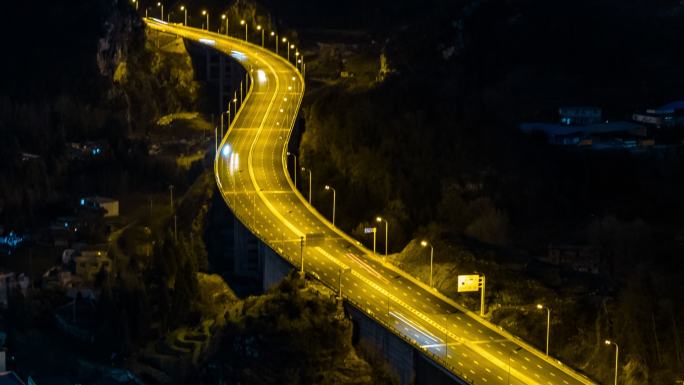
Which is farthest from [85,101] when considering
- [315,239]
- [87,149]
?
[315,239]

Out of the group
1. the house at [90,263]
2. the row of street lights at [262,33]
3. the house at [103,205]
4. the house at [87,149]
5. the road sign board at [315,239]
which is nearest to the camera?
the road sign board at [315,239]

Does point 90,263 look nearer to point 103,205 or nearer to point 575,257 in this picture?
point 103,205

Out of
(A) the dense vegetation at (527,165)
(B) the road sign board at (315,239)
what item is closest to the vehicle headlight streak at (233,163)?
(A) the dense vegetation at (527,165)

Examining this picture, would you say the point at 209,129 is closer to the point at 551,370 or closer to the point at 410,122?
the point at 410,122

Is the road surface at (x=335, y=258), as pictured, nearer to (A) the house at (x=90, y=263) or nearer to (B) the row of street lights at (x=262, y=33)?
(B) the row of street lights at (x=262, y=33)

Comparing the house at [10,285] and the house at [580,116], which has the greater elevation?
the house at [580,116]

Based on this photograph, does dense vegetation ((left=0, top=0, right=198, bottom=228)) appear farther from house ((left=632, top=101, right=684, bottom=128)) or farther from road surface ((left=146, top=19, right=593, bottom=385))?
house ((left=632, top=101, right=684, bottom=128))

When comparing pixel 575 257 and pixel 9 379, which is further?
pixel 575 257
